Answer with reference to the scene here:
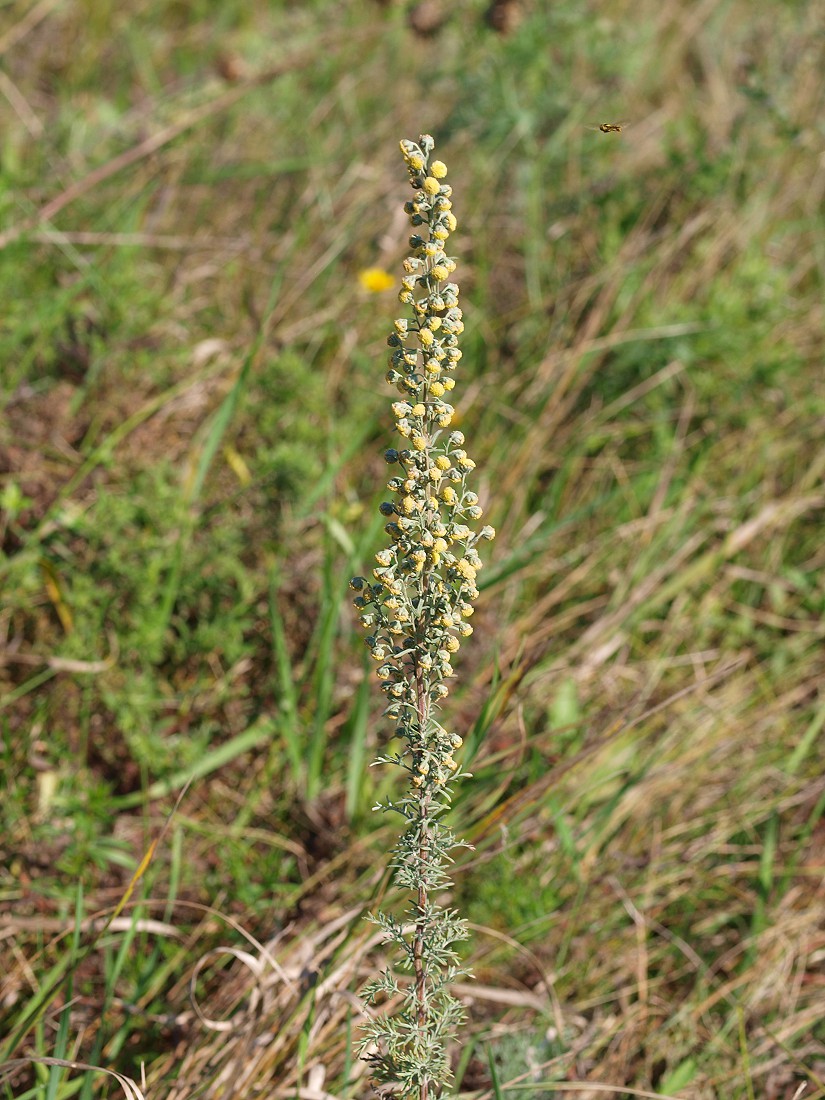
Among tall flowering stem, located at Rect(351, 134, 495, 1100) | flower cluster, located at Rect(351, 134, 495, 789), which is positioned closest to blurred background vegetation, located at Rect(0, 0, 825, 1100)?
tall flowering stem, located at Rect(351, 134, 495, 1100)

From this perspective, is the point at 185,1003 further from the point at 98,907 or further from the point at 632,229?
the point at 632,229

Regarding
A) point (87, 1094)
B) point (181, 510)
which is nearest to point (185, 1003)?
point (87, 1094)

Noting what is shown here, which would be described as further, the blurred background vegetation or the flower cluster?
the blurred background vegetation

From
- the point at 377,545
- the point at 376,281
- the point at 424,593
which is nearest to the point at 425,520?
the point at 424,593

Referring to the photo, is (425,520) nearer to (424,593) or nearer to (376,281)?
(424,593)

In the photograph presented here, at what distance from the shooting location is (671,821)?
335cm

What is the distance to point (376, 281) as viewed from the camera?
175 inches

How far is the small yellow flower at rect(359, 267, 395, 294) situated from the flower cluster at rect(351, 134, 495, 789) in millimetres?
2614

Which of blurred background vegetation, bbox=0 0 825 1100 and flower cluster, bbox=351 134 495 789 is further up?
flower cluster, bbox=351 134 495 789

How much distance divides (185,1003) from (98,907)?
0.37 meters

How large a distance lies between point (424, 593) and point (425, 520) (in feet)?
0.47

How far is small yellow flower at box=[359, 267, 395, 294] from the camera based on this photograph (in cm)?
443

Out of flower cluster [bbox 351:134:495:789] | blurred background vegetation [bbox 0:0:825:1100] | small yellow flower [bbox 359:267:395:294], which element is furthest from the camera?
small yellow flower [bbox 359:267:395:294]

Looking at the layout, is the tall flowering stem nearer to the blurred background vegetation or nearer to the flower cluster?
the flower cluster
